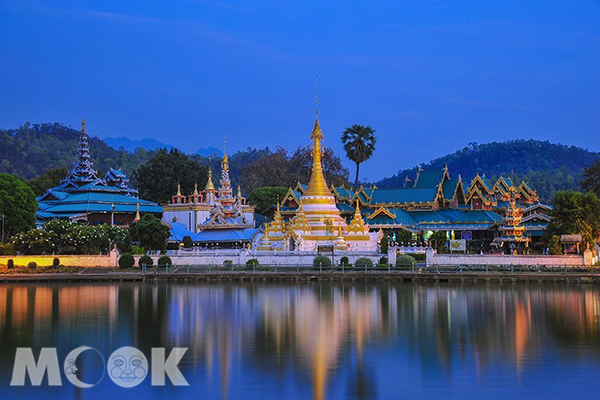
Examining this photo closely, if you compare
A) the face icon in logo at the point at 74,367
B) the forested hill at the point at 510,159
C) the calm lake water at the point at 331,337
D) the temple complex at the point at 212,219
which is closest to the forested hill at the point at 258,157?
the forested hill at the point at 510,159

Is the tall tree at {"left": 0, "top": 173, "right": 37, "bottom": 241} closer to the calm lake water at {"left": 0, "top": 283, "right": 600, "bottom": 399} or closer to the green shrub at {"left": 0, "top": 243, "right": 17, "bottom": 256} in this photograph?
the green shrub at {"left": 0, "top": 243, "right": 17, "bottom": 256}

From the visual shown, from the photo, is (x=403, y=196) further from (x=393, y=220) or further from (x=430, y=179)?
(x=393, y=220)

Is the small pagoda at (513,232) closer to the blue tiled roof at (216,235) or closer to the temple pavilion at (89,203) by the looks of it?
the blue tiled roof at (216,235)

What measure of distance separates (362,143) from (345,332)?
154 feet

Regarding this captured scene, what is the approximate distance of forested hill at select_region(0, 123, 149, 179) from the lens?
5335 inches

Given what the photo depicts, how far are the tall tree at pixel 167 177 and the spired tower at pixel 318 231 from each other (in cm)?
3156

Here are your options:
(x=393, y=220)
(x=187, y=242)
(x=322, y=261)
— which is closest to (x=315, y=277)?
(x=322, y=261)

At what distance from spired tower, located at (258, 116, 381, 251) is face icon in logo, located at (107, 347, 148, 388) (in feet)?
92.5

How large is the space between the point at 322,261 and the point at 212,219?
15.5m

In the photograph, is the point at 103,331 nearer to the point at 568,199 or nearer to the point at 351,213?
the point at 568,199

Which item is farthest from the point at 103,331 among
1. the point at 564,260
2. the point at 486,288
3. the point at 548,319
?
the point at 564,260

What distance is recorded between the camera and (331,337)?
2698 cm

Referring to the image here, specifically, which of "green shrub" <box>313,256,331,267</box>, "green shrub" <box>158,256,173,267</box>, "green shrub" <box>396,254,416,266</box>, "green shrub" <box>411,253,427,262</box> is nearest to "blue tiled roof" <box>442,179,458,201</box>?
"green shrub" <box>411,253,427,262</box>

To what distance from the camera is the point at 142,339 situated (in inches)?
1056
